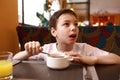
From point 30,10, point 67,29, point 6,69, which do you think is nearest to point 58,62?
point 6,69

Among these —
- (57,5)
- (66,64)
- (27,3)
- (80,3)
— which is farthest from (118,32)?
(80,3)

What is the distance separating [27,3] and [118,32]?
1.90 metres

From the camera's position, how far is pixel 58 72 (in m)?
0.80

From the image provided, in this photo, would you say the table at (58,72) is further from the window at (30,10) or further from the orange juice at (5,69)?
the window at (30,10)

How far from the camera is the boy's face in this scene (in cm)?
115

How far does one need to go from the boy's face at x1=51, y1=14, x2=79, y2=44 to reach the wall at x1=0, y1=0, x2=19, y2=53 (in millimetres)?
669

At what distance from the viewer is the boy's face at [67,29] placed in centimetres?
115

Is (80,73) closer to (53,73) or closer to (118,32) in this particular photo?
(53,73)

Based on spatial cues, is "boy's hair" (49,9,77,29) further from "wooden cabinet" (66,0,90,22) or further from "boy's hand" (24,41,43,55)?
"wooden cabinet" (66,0,90,22)

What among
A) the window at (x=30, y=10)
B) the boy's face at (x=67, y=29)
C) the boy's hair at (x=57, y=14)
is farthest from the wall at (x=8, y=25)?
the window at (x=30, y=10)

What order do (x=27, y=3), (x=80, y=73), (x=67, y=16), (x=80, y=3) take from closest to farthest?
(x=80, y=73) < (x=67, y=16) < (x=27, y=3) < (x=80, y=3)

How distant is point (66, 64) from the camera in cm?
85

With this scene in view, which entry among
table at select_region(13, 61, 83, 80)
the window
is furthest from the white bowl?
the window

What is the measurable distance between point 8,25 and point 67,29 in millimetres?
894
